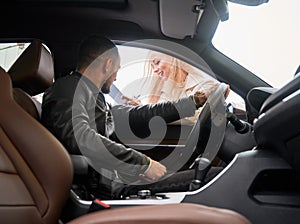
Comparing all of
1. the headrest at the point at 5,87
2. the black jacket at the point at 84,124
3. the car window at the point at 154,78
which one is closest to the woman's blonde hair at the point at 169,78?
the car window at the point at 154,78

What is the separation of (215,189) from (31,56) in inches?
32.4

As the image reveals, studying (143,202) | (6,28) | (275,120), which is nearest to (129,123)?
(6,28)

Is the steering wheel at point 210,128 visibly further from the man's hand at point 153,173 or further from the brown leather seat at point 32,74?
the brown leather seat at point 32,74

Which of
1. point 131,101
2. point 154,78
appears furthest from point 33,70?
point 154,78

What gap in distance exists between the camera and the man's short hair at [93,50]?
5.20 ft

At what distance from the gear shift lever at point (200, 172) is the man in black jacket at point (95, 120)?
0.11 m

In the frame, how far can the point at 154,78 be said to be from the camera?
215 cm

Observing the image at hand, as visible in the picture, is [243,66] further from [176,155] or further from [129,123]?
[129,123]

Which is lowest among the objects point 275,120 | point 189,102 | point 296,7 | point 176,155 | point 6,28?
point 176,155

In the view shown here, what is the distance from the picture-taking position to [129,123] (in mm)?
Result: 1880

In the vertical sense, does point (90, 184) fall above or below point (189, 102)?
below

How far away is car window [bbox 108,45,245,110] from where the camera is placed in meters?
1.83

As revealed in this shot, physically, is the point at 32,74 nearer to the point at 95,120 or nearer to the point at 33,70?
the point at 33,70

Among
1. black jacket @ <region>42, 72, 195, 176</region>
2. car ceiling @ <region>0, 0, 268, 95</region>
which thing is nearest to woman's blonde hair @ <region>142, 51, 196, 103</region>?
car ceiling @ <region>0, 0, 268, 95</region>
